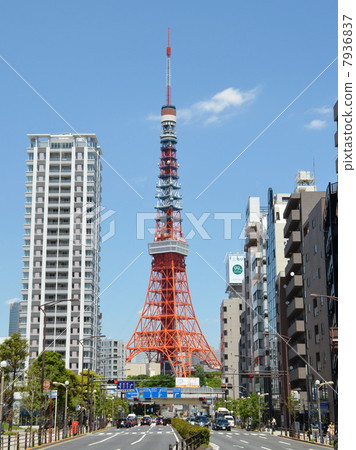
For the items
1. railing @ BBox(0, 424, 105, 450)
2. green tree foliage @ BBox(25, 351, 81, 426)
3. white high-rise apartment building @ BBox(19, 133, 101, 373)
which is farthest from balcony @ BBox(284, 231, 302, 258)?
white high-rise apartment building @ BBox(19, 133, 101, 373)

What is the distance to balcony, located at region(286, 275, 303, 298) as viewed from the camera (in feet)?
277

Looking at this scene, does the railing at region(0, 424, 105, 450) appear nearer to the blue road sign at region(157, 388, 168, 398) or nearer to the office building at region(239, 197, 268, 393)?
the office building at region(239, 197, 268, 393)

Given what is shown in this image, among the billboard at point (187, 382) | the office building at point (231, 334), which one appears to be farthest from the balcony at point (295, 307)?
the office building at point (231, 334)

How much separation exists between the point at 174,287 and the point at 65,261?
3226cm

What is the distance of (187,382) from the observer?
145000mm

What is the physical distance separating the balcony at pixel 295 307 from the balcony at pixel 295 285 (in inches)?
59.9

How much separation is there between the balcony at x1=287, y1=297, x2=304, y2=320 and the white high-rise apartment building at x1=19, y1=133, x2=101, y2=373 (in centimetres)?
6190

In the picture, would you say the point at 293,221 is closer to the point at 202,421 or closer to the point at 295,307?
the point at 295,307

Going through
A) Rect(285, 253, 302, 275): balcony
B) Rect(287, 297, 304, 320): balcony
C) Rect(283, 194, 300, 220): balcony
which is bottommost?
Rect(287, 297, 304, 320): balcony

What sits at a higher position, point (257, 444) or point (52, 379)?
point (52, 379)

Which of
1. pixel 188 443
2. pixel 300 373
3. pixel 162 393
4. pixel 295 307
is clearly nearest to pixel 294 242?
pixel 295 307

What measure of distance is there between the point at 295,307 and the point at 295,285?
3.03 m

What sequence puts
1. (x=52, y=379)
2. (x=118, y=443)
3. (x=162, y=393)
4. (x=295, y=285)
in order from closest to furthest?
(x=118, y=443) → (x=52, y=379) → (x=295, y=285) → (x=162, y=393)

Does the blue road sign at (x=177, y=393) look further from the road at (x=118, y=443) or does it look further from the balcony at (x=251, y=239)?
the road at (x=118, y=443)
